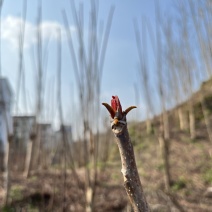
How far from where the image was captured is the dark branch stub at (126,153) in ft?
1.47

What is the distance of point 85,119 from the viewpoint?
3.10m

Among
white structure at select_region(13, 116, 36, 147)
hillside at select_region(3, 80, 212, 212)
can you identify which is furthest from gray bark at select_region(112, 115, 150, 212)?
white structure at select_region(13, 116, 36, 147)

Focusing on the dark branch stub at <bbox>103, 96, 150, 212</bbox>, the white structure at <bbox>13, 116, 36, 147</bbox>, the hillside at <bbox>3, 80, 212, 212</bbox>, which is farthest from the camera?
the white structure at <bbox>13, 116, 36, 147</bbox>

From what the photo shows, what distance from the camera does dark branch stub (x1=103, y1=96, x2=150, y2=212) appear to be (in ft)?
1.47

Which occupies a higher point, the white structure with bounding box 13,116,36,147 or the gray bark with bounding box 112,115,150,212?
the white structure with bounding box 13,116,36,147

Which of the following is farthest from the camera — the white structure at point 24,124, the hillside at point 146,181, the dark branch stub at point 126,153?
the white structure at point 24,124

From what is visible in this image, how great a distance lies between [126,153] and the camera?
1.51ft

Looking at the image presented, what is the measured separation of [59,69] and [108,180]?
376 centimetres

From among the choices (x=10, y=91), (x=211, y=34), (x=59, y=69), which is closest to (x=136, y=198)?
(x=59, y=69)

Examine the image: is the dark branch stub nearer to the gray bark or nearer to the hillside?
the gray bark

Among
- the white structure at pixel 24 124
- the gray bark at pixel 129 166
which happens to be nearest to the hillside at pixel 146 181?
the white structure at pixel 24 124

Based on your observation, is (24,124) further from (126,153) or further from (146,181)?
(126,153)

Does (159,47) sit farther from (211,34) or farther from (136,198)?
(136,198)

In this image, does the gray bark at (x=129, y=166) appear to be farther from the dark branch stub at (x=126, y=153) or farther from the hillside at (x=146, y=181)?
the hillside at (x=146, y=181)
